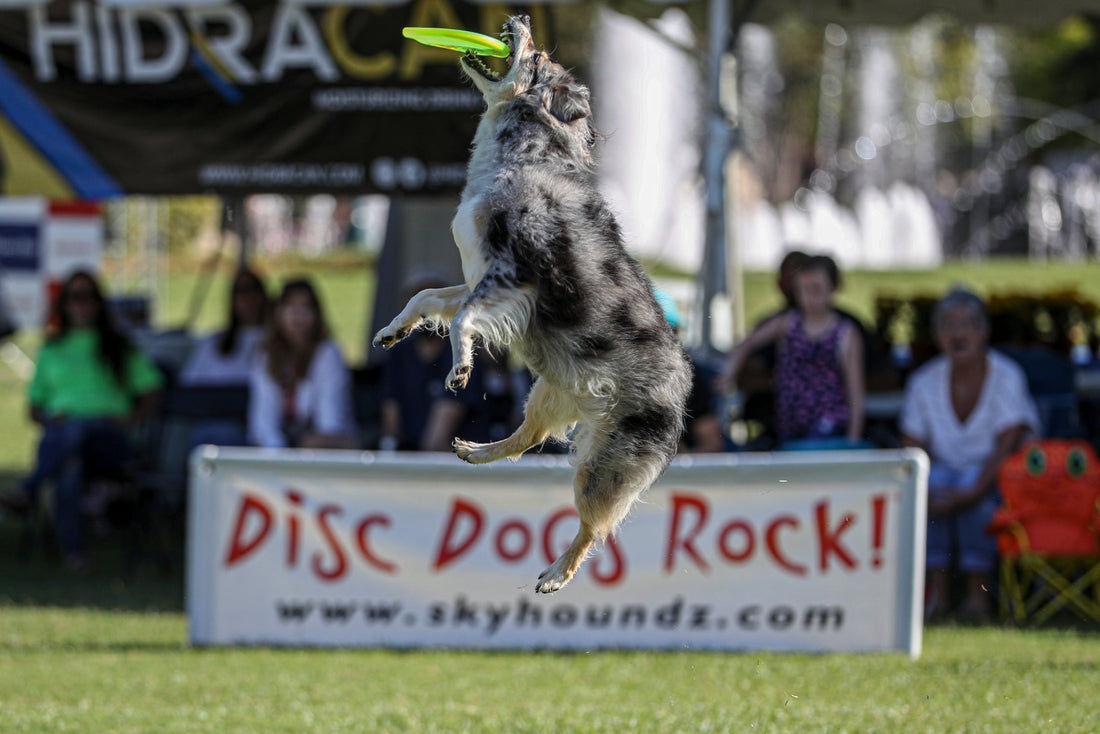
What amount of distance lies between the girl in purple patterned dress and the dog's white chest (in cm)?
473

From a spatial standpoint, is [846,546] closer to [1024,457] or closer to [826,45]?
[1024,457]

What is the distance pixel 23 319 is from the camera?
858 inches

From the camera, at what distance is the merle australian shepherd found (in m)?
3.50

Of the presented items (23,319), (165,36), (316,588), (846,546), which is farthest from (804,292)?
(23,319)

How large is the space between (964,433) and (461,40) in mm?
5897

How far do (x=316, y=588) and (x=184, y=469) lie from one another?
9.85 ft

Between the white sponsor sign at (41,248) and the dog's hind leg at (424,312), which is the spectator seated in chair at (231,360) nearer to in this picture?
the dog's hind leg at (424,312)

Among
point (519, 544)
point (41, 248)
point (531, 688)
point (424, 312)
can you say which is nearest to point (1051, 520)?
point (519, 544)

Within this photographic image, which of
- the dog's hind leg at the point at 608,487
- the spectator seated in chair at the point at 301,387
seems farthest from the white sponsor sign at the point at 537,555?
the dog's hind leg at the point at 608,487

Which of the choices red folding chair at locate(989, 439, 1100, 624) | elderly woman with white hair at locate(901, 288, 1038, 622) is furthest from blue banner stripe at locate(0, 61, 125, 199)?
red folding chair at locate(989, 439, 1100, 624)

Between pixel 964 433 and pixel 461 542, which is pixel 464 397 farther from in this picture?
pixel 964 433

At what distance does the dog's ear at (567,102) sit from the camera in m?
3.65

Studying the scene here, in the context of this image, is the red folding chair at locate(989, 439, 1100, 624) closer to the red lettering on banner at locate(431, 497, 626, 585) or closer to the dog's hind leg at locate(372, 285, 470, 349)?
the red lettering on banner at locate(431, 497, 626, 585)

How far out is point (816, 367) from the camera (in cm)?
818
